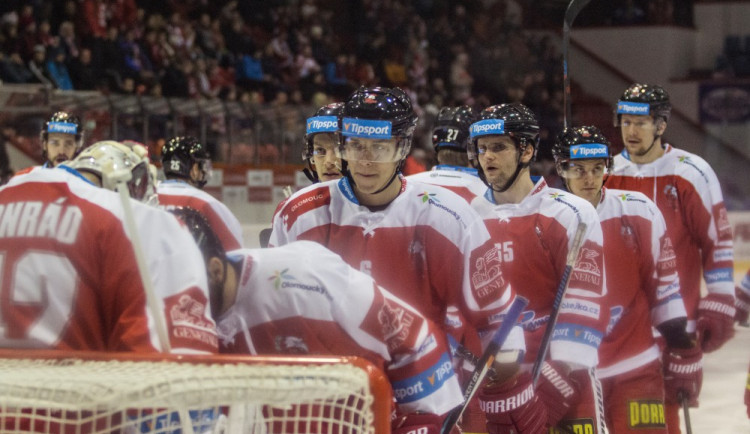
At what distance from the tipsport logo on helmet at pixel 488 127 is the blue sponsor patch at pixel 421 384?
141 cm

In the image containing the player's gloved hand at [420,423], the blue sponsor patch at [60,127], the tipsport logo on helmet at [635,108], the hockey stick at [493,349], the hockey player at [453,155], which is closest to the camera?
the player's gloved hand at [420,423]

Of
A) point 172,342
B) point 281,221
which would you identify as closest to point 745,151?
point 281,221

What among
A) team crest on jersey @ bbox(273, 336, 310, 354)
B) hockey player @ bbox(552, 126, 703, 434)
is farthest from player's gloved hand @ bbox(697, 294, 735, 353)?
team crest on jersey @ bbox(273, 336, 310, 354)

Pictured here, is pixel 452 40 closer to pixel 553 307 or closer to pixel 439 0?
pixel 439 0

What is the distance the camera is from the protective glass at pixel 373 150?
2873 mm

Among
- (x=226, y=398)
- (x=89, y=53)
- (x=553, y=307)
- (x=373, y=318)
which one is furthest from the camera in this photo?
(x=89, y=53)

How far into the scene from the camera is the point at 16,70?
934 cm

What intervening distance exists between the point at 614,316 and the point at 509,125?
2.54 feet

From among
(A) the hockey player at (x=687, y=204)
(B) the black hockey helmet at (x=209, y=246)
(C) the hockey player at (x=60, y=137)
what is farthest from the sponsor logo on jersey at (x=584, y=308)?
(C) the hockey player at (x=60, y=137)

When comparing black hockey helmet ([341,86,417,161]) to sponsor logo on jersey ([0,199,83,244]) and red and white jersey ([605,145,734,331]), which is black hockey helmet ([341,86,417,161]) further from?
red and white jersey ([605,145,734,331])

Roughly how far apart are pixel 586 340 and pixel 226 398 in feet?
6.76

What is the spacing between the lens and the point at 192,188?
4570 millimetres

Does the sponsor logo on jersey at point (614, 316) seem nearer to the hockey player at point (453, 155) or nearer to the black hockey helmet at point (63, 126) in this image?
the hockey player at point (453, 155)

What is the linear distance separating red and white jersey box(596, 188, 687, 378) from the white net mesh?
2.21 meters
